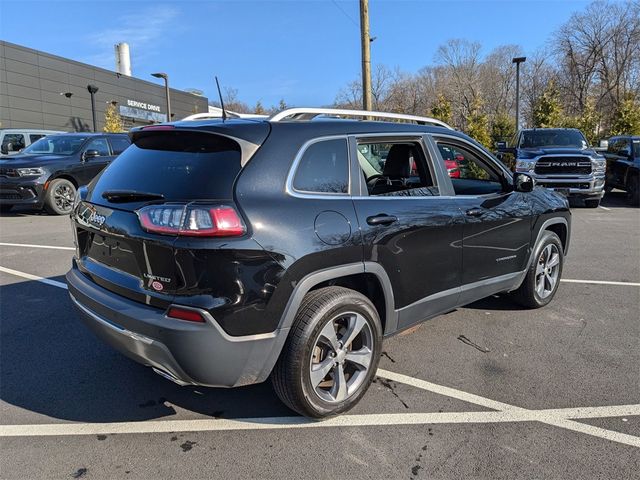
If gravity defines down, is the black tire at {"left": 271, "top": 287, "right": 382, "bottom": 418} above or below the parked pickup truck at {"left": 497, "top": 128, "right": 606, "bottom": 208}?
below

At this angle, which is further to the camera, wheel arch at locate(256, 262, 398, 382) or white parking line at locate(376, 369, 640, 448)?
white parking line at locate(376, 369, 640, 448)

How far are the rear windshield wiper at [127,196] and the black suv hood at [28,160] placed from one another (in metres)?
9.40

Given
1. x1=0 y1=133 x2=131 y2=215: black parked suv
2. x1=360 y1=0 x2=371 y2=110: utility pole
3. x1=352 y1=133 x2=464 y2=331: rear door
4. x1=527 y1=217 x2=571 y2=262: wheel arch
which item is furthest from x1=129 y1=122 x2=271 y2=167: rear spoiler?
x1=360 y1=0 x2=371 y2=110: utility pole

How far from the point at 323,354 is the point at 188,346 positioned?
885mm

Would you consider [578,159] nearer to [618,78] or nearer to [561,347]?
[561,347]

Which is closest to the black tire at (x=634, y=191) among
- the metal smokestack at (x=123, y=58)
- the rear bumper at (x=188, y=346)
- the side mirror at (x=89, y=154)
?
the side mirror at (x=89, y=154)

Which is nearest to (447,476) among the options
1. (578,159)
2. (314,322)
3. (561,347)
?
(314,322)

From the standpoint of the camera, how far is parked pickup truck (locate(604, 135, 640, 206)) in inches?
543

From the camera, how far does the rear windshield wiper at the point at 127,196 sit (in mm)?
2812

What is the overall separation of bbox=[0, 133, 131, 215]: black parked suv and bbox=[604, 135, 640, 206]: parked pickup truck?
43.8 feet

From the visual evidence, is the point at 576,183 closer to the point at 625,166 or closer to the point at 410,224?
the point at 625,166

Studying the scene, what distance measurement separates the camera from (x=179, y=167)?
113 inches

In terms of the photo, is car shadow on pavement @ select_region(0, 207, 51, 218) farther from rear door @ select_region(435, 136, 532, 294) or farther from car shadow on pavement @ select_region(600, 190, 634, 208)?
car shadow on pavement @ select_region(600, 190, 634, 208)

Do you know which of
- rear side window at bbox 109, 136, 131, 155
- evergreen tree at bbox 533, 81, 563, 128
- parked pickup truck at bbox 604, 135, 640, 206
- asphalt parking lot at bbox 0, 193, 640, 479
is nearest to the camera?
asphalt parking lot at bbox 0, 193, 640, 479
